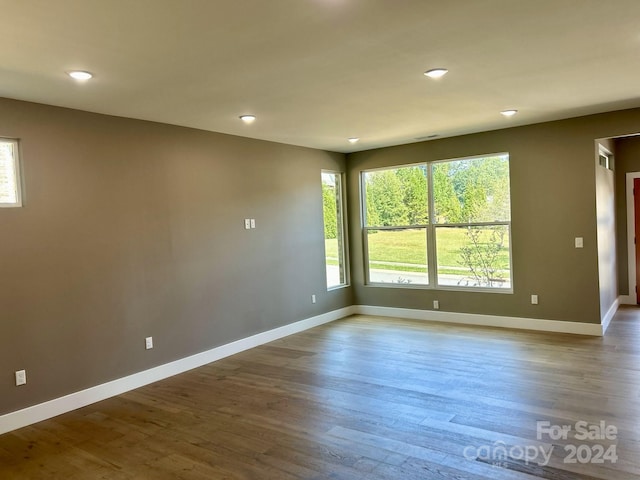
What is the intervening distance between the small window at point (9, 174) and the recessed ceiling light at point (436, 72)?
3186 millimetres

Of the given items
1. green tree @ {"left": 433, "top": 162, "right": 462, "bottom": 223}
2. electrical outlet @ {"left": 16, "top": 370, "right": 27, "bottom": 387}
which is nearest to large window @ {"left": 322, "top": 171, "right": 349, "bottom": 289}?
green tree @ {"left": 433, "top": 162, "right": 462, "bottom": 223}

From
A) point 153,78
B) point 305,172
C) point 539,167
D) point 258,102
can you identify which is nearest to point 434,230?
point 539,167

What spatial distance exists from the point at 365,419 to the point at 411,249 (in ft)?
12.4

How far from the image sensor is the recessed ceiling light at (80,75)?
9.77ft

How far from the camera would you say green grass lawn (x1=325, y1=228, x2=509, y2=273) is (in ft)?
20.9

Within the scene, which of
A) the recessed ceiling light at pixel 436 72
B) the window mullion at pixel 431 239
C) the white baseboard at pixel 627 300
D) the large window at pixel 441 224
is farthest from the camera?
the white baseboard at pixel 627 300

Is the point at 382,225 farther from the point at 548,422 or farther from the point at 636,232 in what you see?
the point at 548,422

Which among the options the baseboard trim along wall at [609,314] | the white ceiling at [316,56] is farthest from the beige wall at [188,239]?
the white ceiling at [316,56]

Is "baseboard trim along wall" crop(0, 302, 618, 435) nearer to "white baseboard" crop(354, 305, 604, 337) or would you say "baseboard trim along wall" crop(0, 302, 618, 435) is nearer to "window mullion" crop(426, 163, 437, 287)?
"white baseboard" crop(354, 305, 604, 337)

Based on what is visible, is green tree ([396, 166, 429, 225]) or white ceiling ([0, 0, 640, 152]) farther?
green tree ([396, 166, 429, 225])

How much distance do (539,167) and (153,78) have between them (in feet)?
14.8

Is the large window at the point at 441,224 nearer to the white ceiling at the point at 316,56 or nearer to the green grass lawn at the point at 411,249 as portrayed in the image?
the green grass lawn at the point at 411,249

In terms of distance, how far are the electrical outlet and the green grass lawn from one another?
4215mm

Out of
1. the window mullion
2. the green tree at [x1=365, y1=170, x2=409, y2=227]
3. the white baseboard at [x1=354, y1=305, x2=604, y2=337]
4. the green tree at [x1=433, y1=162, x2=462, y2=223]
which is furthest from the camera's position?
the green tree at [x1=365, y1=170, x2=409, y2=227]
